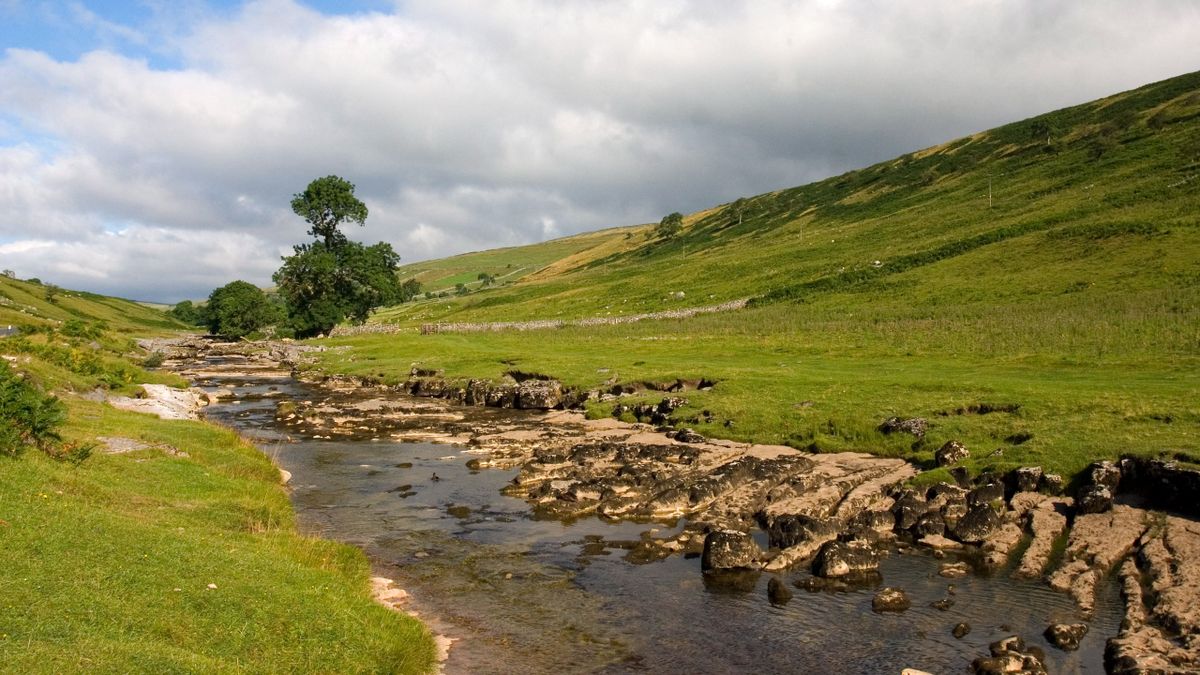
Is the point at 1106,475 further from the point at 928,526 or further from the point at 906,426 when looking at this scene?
the point at 906,426

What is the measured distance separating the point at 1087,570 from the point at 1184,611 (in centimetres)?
317

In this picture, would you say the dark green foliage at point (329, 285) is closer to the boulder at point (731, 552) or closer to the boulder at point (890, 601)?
the boulder at point (731, 552)

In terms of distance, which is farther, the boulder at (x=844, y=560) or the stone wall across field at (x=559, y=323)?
the stone wall across field at (x=559, y=323)

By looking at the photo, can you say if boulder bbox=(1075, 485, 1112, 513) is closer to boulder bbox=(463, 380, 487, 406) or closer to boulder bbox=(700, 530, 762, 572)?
boulder bbox=(700, 530, 762, 572)

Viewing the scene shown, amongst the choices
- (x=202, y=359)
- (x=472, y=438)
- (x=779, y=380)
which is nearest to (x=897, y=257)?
(x=779, y=380)

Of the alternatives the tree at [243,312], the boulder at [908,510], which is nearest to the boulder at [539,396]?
the boulder at [908,510]

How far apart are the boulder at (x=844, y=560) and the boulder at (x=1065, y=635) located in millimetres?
4974

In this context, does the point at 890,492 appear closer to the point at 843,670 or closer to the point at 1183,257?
the point at 843,670

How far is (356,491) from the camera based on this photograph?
30.1 m

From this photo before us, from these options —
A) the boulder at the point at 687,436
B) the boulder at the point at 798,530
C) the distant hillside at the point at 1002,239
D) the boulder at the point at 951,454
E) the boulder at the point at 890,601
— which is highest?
the distant hillside at the point at 1002,239

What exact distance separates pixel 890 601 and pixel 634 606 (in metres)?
6.44

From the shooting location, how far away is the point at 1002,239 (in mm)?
116188

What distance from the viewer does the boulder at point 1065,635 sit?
15805 mm

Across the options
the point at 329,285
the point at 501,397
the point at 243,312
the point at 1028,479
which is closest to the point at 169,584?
the point at 1028,479
